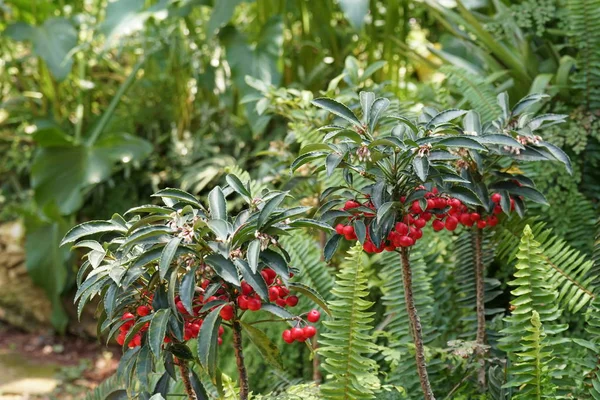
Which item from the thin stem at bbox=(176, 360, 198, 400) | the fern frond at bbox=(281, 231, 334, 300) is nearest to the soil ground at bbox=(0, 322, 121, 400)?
the fern frond at bbox=(281, 231, 334, 300)

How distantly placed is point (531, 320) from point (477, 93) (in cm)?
94

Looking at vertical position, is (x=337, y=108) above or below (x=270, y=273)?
above

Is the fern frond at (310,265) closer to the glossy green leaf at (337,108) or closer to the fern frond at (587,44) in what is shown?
the glossy green leaf at (337,108)

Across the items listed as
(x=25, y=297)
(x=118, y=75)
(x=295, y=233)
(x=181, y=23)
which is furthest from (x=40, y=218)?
(x=295, y=233)

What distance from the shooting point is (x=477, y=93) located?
206 cm

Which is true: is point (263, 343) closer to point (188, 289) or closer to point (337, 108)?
point (188, 289)

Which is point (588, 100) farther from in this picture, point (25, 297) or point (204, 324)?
point (25, 297)

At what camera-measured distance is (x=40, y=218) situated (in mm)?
3602

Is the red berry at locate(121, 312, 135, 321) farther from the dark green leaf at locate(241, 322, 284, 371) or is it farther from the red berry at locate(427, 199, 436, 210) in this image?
the red berry at locate(427, 199, 436, 210)

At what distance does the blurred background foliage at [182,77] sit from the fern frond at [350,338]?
2.84 ft

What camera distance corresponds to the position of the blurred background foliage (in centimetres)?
246

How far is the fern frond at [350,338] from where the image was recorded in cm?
129

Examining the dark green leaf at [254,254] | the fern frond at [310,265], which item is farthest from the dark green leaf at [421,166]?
the fern frond at [310,265]

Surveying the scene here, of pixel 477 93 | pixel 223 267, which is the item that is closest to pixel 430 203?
pixel 223 267
